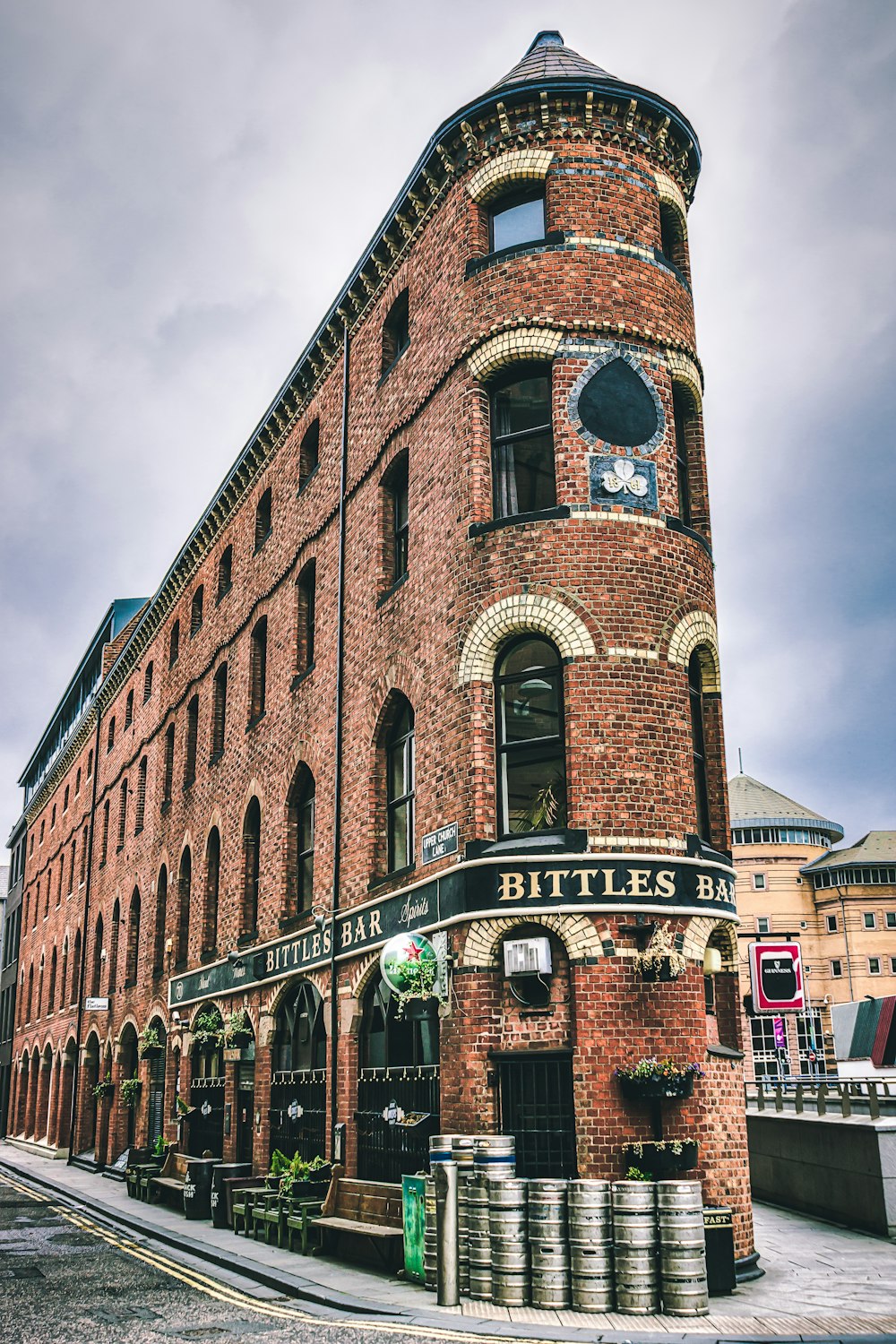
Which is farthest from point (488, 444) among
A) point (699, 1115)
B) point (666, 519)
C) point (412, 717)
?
point (699, 1115)

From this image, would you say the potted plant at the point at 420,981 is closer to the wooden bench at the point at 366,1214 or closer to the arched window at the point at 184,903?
the wooden bench at the point at 366,1214

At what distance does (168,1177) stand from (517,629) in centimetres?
1427

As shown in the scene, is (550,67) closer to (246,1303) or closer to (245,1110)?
(246,1303)

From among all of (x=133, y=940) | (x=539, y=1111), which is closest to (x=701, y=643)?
(x=539, y=1111)

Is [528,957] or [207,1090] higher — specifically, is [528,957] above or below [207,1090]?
above

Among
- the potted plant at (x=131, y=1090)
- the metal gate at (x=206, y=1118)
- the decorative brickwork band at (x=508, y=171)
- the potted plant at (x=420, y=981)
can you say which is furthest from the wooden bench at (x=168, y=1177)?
the decorative brickwork band at (x=508, y=171)

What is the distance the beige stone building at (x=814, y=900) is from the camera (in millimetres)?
79250

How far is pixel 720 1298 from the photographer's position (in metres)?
11.6

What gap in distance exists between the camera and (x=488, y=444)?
52.9ft

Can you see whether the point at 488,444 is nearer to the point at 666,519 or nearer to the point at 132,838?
the point at 666,519

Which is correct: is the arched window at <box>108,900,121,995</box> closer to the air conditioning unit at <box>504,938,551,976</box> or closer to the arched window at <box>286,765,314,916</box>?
the arched window at <box>286,765,314,916</box>

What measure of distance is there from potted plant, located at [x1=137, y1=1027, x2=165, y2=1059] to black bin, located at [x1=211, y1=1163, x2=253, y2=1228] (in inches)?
344

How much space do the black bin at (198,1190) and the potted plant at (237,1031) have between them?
7.30 feet

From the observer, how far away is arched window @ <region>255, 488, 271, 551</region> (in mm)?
25828
